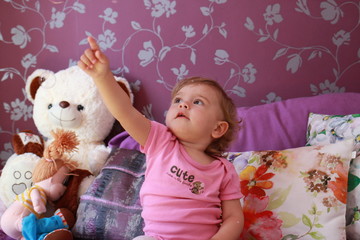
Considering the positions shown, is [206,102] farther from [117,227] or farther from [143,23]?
[143,23]

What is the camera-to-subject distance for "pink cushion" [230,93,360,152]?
1.53m

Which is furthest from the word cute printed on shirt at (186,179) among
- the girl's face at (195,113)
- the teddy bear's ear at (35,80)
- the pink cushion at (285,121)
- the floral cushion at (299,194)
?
the teddy bear's ear at (35,80)

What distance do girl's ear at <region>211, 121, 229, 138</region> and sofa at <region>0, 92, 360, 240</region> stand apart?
0.75ft

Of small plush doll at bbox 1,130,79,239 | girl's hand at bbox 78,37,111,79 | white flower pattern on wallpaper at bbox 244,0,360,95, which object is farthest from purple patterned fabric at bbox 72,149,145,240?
white flower pattern on wallpaper at bbox 244,0,360,95

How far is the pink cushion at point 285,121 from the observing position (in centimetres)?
153

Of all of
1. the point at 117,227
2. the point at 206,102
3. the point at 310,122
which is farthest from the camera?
the point at 310,122

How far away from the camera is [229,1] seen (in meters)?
1.78

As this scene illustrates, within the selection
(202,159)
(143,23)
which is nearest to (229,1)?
(143,23)

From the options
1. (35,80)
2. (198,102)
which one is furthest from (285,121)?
(35,80)

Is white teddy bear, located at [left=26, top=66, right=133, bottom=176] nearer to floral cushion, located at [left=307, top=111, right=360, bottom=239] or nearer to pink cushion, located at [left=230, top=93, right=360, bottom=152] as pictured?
pink cushion, located at [left=230, top=93, right=360, bottom=152]

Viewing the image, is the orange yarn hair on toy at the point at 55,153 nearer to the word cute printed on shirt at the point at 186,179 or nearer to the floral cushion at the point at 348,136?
the word cute printed on shirt at the point at 186,179

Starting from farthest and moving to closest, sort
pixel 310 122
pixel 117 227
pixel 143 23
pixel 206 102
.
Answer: pixel 143 23
pixel 310 122
pixel 117 227
pixel 206 102

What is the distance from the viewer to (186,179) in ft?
3.64

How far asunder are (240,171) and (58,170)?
2.30ft
